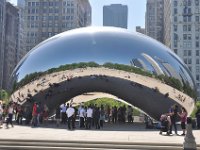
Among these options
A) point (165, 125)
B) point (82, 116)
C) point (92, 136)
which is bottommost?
point (92, 136)

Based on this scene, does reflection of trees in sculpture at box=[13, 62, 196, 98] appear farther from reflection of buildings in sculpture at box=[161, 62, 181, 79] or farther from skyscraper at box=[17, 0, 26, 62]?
skyscraper at box=[17, 0, 26, 62]

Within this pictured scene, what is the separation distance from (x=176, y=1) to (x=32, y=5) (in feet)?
173

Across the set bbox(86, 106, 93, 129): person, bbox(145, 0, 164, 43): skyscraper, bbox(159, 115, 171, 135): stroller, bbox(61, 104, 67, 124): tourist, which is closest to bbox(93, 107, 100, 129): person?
bbox(86, 106, 93, 129): person

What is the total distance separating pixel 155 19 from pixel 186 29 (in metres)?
54.0

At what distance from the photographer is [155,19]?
162 m

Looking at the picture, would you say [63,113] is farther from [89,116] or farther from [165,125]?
[165,125]

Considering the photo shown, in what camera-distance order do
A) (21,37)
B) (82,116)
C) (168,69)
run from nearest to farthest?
(82,116)
(168,69)
(21,37)

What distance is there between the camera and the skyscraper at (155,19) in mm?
156625

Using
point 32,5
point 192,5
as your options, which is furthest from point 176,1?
point 32,5

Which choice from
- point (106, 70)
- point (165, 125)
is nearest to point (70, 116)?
point (106, 70)

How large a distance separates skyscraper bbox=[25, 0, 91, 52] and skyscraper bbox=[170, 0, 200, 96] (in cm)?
3874

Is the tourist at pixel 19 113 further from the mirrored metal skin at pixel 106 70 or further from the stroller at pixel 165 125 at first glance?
the stroller at pixel 165 125

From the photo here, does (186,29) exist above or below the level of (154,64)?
above

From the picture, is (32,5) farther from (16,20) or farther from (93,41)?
(93,41)
